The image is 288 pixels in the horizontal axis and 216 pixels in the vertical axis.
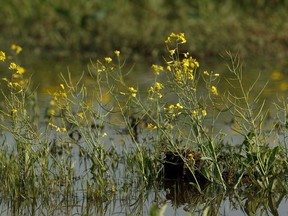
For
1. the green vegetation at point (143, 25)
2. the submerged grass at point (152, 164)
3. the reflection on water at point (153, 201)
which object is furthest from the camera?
the green vegetation at point (143, 25)

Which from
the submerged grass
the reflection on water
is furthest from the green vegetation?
the reflection on water

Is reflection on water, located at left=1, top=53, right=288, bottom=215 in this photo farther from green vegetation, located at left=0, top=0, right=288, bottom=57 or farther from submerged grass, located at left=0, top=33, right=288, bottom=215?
green vegetation, located at left=0, top=0, right=288, bottom=57

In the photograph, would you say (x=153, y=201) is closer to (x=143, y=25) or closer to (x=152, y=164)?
(x=152, y=164)

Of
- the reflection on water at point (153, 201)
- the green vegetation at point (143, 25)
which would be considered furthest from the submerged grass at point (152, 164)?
the green vegetation at point (143, 25)

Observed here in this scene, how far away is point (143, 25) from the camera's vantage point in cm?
1264

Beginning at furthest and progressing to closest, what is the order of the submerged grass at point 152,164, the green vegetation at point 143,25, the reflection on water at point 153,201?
the green vegetation at point 143,25
the submerged grass at point 152,164
the reflection on water at point 153,201

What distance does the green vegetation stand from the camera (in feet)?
38.9

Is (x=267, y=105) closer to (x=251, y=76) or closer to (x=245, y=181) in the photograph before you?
(x=251, y=76)

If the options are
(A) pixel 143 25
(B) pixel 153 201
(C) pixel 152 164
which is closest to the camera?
(B) pixel 153 201

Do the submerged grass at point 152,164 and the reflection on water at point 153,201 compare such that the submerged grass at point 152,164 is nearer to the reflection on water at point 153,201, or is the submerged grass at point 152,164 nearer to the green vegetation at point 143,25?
the reflection on water at point 153,201

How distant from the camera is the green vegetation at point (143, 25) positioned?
11.9 meters

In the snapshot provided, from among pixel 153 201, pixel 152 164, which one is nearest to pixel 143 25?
pixel 152 164

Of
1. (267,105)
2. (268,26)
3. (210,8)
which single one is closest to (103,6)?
(210,8)

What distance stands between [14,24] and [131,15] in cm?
151
